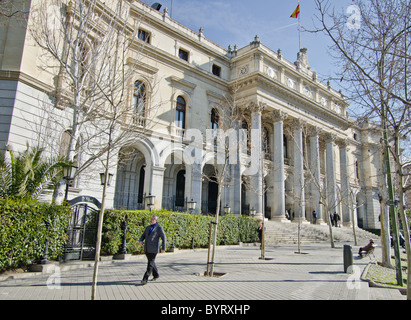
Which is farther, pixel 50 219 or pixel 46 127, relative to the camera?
pixel 46 127

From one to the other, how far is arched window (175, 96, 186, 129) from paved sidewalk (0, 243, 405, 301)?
15.3m

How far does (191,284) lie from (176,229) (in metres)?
7.09

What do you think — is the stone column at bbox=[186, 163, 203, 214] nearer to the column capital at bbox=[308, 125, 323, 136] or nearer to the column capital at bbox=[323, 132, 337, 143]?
the column capital at bbox=[308, 125, 323, 136]

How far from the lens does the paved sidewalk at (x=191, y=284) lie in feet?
20.8

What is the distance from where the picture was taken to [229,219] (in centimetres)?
1869

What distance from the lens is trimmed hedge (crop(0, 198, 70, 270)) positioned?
25.4ft

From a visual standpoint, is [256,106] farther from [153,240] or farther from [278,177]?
[153,240]

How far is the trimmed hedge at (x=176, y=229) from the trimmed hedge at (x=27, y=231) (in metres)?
2.07

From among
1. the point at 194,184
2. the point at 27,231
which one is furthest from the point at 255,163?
the point at 27,231

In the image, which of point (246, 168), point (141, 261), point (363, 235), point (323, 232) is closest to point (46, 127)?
point (141, 261)

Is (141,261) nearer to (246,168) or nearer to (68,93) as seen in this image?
(68,93)

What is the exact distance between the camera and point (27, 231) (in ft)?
27.1

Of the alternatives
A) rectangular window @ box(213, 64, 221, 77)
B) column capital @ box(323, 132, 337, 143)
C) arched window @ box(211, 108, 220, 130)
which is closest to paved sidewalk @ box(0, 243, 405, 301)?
arched window @ box(211, 108, 220, 130)

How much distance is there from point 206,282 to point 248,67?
23.3 m
